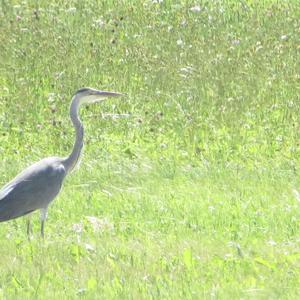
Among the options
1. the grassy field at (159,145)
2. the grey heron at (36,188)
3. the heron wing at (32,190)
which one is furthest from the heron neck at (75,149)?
the grassy field at (159,145)

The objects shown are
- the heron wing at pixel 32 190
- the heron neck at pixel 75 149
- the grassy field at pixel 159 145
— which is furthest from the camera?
the heron neck at pixel 75 149

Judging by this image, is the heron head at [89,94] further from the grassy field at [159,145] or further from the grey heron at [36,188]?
the grassy field at [159,145]

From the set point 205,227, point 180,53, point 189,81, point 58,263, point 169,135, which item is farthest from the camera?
point 180,53

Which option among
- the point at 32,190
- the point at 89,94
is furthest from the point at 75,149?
the point at 32,190

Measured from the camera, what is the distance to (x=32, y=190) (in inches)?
402

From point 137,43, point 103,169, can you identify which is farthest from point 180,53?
point 103,169

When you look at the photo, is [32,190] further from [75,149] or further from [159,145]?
[159,145]

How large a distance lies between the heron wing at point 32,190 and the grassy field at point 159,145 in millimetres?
244

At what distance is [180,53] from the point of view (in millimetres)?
15820

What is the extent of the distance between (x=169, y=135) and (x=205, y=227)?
3346 millimetres

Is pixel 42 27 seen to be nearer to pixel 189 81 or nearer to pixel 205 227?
pixel 189 81

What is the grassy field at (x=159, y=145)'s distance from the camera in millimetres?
8961

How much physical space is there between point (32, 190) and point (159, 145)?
3066mm

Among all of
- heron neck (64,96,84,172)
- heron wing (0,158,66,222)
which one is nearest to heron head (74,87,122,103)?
heron neck (64,96,84,172)
